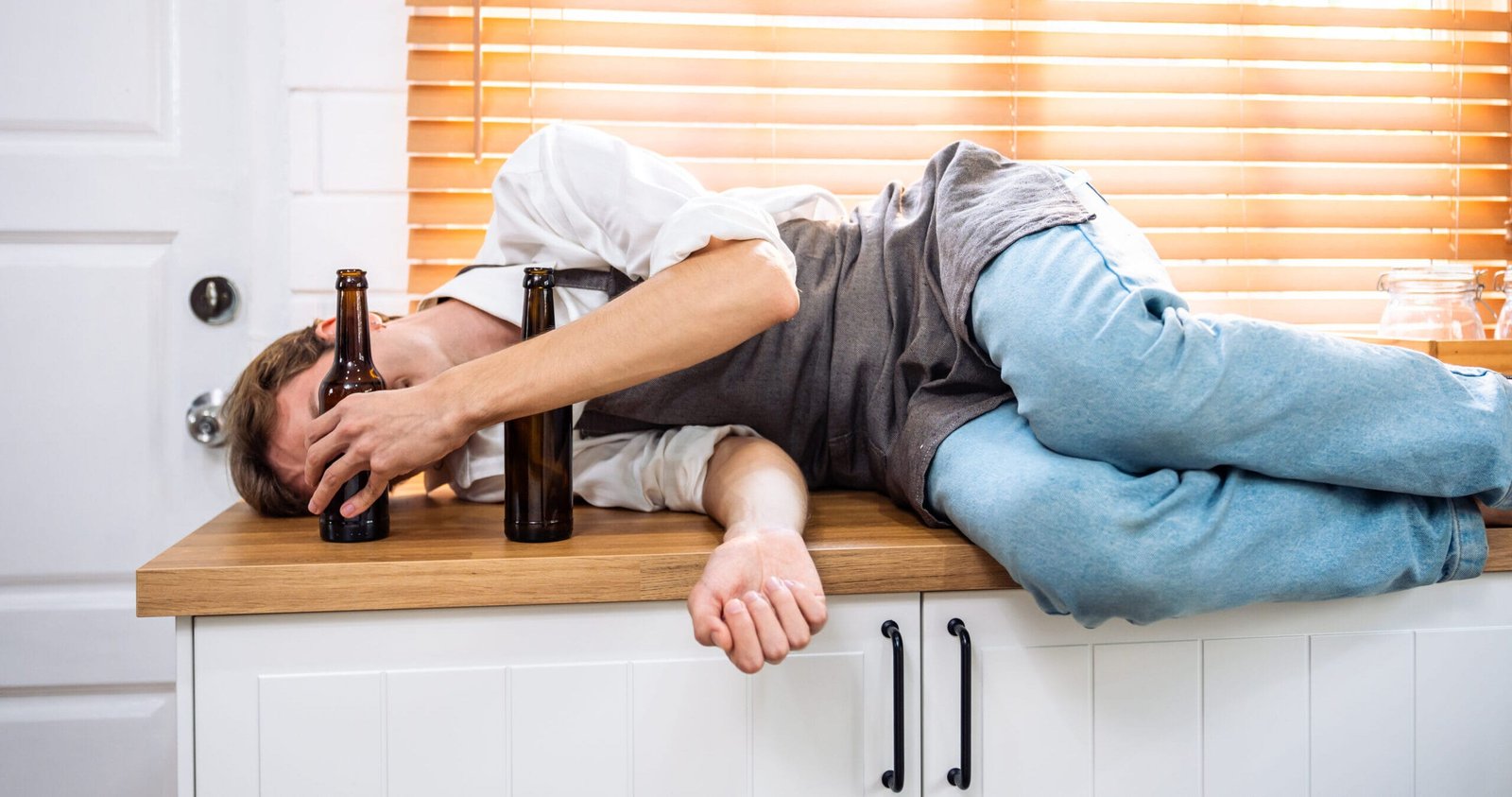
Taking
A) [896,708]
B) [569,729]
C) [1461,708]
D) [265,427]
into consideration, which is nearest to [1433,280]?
[1461,708]

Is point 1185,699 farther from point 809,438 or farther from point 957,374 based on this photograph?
point 809,438

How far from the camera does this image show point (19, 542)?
144 cm

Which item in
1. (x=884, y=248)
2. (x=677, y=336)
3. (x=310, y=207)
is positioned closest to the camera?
(x=677, y=336)

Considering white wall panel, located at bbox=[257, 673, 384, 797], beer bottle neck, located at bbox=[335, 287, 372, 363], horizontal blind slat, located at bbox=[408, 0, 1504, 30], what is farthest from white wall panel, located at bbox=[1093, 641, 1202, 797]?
horizontal blind slat, located at bbox=[408, 0, 1504, 30]

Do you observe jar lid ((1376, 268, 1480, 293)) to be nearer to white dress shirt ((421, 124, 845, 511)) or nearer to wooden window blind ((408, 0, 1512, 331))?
wooden window blind ((408, 0, 1512, 331))

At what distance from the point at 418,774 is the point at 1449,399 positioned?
92 cm

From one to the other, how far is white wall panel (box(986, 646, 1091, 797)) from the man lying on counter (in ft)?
0.33

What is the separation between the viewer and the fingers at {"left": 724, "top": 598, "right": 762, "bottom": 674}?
76 centimetres

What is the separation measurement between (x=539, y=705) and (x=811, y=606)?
27 centimetres

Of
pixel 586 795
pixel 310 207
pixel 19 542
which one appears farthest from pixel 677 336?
pixel 19 542

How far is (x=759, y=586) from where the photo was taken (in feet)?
2.66

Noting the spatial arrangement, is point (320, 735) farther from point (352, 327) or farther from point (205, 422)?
point (205, 422)

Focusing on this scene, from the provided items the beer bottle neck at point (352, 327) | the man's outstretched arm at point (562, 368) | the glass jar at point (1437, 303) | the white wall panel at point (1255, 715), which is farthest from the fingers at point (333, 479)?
the glass jar at point (1437, 303)

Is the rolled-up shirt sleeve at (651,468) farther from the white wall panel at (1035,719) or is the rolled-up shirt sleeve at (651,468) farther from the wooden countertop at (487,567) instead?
the white wall panel at (1035,719)
